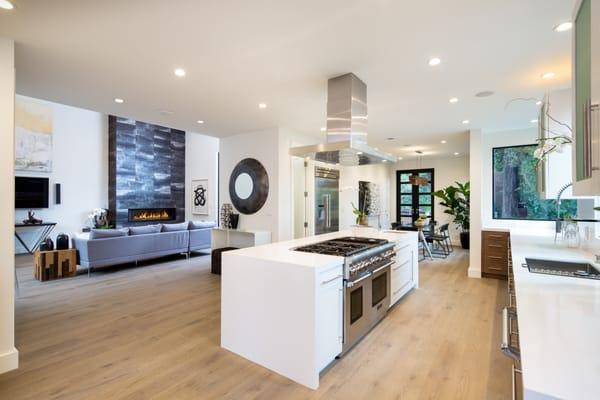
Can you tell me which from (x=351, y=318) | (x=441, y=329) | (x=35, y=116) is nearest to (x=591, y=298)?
(x=351, y=318)

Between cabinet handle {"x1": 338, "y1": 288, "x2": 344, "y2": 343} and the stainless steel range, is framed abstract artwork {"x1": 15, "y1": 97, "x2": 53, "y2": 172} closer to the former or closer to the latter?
the stainless steel range

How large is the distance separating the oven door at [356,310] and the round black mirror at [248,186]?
3.20 m

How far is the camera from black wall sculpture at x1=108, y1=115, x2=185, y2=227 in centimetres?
897

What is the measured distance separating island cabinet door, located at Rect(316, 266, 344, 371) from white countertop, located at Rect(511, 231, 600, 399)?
1222mm

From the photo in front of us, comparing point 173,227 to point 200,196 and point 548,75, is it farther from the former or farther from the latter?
point 548,75

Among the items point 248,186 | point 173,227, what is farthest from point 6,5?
point 173,227

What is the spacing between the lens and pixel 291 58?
2.76 metres

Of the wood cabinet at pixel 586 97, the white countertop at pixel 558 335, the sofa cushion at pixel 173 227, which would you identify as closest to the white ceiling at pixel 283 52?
the wood cabinet at pixel 586 97

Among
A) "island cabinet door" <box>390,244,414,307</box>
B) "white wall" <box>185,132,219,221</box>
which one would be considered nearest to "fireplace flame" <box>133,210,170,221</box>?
"white wall" <box>185,132,219,221</box>

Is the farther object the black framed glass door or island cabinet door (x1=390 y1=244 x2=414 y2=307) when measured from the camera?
the black framed glass door

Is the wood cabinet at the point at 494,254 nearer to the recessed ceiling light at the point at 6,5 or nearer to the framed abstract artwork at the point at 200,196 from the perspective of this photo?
the recessed ceiling light at the point at 6,5

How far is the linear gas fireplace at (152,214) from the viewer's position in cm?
934

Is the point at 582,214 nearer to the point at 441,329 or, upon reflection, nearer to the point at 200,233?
the point at 441,329

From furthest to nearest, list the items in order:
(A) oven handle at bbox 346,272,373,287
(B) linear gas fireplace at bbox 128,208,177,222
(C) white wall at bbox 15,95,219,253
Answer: (B) linear gas fireplace at bbox 128,208,177,222, (C) white wall at bbox 15,95,219,253, (A) oven handle at bbox 346,272,373,287
